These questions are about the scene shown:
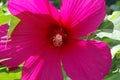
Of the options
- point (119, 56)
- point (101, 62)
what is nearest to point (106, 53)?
point (101, 62)

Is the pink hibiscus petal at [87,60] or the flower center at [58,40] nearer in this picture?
the pink hibiscus petal at [87,60]

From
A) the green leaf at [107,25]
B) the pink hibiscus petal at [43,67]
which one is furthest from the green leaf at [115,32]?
the pink hibiscus petal at [43,67]

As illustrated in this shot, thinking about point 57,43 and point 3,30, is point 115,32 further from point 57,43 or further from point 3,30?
point 3,30

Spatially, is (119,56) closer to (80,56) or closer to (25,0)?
(80,56)

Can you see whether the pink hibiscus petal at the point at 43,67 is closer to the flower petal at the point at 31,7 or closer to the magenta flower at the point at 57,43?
the magenta flower at the point at 57,43

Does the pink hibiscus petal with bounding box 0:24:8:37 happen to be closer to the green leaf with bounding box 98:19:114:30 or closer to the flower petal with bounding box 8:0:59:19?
the flower petal with bounding box 8:0:59:19
